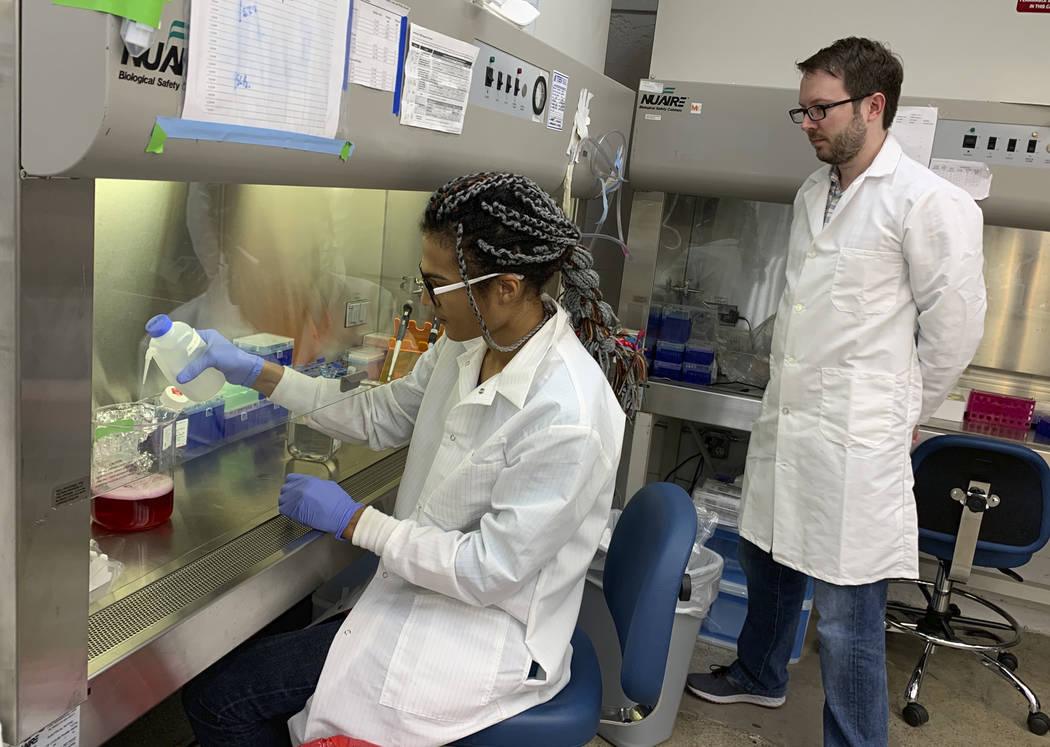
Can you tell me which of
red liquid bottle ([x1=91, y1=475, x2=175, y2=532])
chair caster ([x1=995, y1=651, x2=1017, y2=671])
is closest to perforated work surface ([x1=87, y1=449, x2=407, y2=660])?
red liquid bottle ([x1=91, y1=475, x2=175, y2=532])

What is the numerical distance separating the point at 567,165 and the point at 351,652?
1253 mm

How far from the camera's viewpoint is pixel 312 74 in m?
1.14

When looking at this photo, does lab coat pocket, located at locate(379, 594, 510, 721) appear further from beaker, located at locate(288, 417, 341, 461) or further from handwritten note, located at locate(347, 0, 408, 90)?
handwritten note, located at locate(347, 0, 408, 90)

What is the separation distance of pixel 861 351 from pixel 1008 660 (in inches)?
55.0

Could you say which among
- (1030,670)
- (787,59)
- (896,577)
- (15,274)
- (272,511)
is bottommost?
(1030,670)

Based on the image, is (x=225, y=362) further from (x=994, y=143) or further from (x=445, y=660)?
(x=994, y=143)

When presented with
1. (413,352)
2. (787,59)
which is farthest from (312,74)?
(787,59)

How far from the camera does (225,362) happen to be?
1.54m

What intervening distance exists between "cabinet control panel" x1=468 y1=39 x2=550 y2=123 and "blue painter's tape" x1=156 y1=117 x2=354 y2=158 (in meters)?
0.43

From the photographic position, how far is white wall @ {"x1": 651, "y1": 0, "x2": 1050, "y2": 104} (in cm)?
244

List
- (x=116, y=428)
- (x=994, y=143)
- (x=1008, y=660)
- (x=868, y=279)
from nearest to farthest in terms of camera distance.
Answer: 1. (x=116, y=428)
2. (x=868, y=279)
3. (x=994, y=143)
4. (x=1008, y=660)

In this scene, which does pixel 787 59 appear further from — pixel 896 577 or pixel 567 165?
pixel 896 577

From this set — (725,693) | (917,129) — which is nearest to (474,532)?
(725,693)

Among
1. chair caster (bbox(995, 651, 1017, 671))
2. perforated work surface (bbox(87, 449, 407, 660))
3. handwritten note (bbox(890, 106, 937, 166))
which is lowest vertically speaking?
chair caster (bbox(995, 651, 1017, 671))
